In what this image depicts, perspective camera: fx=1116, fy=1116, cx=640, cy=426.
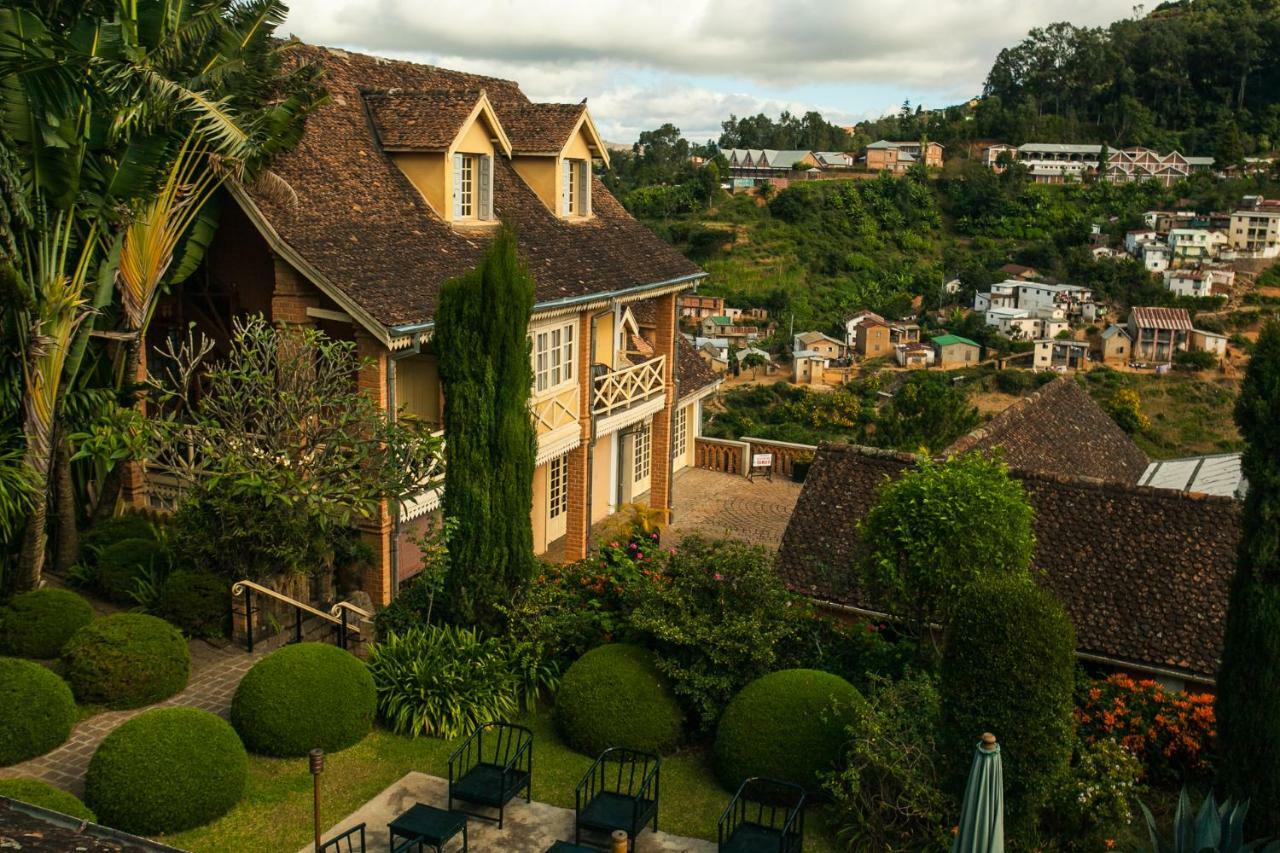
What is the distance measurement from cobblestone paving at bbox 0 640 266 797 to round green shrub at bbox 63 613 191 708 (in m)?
0.19

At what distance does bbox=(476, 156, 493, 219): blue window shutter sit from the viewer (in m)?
20.5

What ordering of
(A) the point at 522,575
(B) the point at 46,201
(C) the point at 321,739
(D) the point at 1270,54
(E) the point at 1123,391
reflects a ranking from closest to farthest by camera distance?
(C) the point at 321,739 < (B) the point at 46,201 < (A) the point at 522,575 < (E) the point at 1123,391 < (D) the point at 1270,54

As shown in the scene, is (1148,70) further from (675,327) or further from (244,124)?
(244,124)

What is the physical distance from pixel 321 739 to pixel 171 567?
4396 millimetres

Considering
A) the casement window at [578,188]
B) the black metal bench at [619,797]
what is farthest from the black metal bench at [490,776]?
the casement window at [578,188]

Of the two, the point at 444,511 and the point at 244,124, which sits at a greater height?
the point at 244,124

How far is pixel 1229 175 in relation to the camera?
4783 inches

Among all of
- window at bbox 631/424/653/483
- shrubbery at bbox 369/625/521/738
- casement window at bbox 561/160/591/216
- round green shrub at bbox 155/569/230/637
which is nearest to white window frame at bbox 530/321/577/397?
casement window at bbox 561/160/591/216

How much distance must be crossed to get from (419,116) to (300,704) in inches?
450

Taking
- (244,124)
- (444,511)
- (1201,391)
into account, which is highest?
(244,124)

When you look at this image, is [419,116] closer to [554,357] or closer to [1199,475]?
[554,357]

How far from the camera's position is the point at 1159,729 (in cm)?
1240

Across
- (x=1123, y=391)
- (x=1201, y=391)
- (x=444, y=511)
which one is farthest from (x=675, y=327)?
(x=1201, y=391)

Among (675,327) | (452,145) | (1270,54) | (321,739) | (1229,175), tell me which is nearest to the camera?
(321,739)
